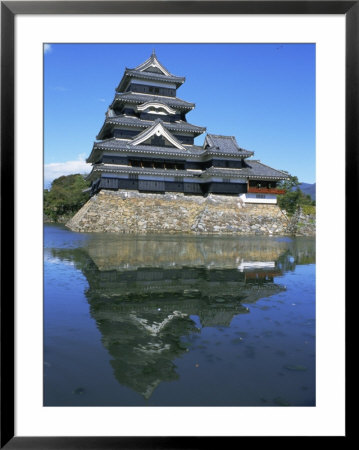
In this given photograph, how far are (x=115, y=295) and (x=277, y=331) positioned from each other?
8.65ft

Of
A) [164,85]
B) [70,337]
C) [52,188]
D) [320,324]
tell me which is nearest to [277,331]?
[320,324]

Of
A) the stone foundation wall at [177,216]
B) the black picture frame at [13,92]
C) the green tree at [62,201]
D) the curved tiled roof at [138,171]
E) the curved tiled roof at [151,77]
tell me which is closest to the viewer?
the black picture frame at [13,92]

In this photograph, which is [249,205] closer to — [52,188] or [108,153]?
[108,153]

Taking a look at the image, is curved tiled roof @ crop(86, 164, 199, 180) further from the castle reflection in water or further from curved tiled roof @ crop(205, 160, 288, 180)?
the castle reflection in water

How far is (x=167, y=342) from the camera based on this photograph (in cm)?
324

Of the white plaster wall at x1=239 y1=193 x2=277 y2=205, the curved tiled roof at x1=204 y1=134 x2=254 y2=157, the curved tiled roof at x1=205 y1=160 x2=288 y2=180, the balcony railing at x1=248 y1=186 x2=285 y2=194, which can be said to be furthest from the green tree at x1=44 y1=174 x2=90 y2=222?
the balcony railing at x1=248 y1=186 x2=285 y2=194

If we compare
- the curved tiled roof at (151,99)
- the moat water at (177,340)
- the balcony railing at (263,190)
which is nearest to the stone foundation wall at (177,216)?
the balcony railing at (263,190)

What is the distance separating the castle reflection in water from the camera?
9.45 ft

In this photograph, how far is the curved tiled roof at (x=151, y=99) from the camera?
22.0 m

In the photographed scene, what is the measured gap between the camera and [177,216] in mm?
20062

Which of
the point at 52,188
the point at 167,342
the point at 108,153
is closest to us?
the point at 167,342

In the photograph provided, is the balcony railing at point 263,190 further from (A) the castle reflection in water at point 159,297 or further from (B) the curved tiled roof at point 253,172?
(A) the castle reflection in water at point 159,297

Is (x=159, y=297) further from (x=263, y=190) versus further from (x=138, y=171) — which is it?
(x=263, y=190)

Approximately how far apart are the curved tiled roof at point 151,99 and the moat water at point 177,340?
1849cm
